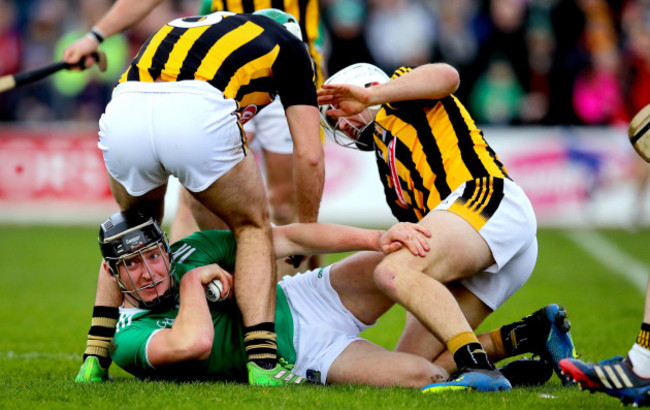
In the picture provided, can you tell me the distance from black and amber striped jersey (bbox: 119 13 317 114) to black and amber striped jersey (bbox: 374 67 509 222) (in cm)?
51

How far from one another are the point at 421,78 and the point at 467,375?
152 centimetres

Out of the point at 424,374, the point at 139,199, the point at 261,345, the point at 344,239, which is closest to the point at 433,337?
the point at 424,374

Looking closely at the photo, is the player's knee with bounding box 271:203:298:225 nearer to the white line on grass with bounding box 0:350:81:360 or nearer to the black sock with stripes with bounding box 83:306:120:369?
the white line on grass with bounding box 0:350:81:360

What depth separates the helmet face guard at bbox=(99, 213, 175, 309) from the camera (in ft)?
14.6

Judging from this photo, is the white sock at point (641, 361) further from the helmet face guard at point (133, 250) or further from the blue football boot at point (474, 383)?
the helmet face guard at point (133, 250)

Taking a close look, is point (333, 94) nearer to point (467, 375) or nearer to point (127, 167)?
point (127, 167)

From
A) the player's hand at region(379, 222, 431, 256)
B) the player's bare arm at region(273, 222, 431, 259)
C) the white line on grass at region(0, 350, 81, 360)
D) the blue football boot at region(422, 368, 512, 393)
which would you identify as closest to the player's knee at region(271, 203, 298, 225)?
the white line on grass at region(0, 350, 81, 360)

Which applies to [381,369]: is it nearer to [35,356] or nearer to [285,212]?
[35,356]

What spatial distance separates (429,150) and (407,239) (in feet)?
2.08

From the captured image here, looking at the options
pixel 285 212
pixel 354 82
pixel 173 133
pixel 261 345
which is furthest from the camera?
pixel 285 212

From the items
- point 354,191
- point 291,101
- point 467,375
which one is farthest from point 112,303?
point 354,191

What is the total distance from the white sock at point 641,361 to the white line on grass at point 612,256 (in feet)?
16.6

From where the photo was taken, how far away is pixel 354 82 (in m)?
5.19

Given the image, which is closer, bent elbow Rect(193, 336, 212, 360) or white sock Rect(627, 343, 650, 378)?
white sock Rect(627, 343, 650, 378)
